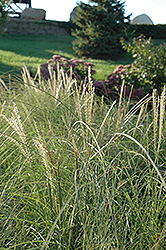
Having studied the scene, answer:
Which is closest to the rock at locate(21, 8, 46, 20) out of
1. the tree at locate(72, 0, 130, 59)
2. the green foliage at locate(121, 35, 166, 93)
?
the tree at locate(72, 0, 130, 59)

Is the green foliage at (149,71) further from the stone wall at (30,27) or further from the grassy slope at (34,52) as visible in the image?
the stone wall at (30,27)

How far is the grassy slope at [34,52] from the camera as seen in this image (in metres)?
9.00

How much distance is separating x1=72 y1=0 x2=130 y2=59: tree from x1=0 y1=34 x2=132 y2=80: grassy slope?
80cm

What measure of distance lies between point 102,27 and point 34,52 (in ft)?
12.2

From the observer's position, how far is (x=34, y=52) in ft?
40.5

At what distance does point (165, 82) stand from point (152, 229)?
463 cm

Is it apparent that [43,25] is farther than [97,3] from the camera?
Yes

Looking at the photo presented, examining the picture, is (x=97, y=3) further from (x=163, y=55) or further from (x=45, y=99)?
(x=45, y=99)

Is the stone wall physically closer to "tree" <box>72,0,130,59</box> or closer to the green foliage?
"tree" <box>72,0,130,59</box>

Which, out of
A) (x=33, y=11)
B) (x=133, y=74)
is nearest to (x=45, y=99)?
(x=133, y=74)

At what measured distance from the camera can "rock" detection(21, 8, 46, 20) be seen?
776 inches

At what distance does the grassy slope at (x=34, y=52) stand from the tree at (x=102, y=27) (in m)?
0.80

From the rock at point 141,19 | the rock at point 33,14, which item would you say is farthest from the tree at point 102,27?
the rock at point 141,19

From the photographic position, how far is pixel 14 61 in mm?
9703
